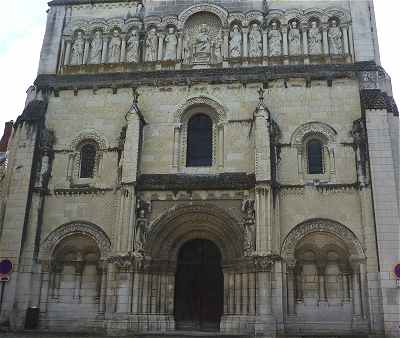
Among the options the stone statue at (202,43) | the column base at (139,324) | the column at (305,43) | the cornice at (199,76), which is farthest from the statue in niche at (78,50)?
the column base at (139,324)

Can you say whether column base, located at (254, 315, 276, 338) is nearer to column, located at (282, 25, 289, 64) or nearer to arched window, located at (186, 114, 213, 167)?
arched window, located at (186, 114, 213, 167)

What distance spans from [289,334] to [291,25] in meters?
11.7

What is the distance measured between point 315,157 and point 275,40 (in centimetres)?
509

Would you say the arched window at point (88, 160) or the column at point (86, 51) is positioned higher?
the column at point (86, 51)

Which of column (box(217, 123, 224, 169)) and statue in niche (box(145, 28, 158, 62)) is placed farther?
statue in niche (box(145, 28, 158, 62))

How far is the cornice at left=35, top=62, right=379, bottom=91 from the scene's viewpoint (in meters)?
18.1

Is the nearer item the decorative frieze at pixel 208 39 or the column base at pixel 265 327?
the column base at pixel 265 327

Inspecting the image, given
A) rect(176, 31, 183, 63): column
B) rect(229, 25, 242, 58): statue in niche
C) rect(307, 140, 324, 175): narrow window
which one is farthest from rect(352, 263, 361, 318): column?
rect(176, 31, 183, 63): column

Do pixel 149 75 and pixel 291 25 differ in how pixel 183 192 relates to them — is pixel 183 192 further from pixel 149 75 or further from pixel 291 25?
pixel 291 25

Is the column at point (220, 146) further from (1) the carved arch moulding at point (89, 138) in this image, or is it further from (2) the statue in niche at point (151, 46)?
(1) the carved arch moulding at point (89, 138)

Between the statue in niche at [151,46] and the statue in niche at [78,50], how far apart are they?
8.90 feet

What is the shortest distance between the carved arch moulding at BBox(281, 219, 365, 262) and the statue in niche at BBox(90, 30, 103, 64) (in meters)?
10.4

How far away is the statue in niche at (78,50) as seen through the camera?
19828mm

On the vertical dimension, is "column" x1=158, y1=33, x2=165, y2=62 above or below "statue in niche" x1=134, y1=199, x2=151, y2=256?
above
